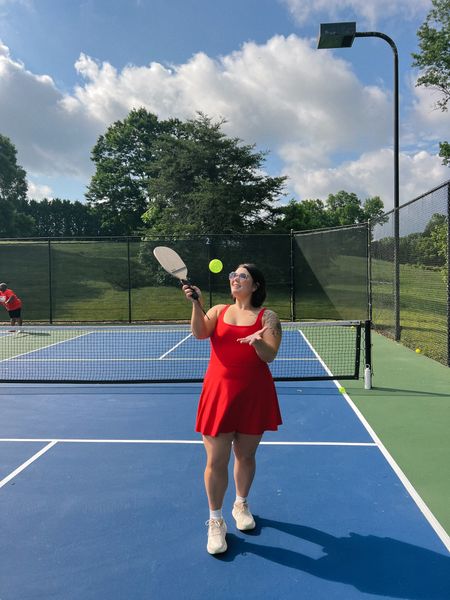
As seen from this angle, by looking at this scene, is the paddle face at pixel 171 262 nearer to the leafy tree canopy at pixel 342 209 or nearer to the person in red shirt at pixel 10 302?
the person in red shirt at pixel 10 302

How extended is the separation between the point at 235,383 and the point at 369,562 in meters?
1.32

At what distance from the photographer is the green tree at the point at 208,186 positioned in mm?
23203

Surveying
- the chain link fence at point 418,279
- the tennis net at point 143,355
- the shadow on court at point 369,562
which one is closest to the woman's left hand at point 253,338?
the shadow on court at point 369,562

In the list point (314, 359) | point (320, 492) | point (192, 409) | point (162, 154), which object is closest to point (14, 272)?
point (162, 154)

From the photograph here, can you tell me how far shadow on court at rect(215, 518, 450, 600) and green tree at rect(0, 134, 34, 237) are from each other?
4861cm

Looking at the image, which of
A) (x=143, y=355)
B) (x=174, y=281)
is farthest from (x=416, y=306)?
(x=174, y=281)

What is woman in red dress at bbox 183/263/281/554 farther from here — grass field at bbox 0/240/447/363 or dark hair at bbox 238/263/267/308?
grass field at bbox 0/240/447/363

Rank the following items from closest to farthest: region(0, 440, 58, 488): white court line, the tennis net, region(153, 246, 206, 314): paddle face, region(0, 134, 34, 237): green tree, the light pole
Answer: region(153, 246, 206, 314): paddle face
region(0, 440, 58, 488): white court line
the tennis net
the light pole
region(0, 134, 34, 237): green tree

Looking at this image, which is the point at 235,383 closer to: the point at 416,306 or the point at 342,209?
the point at 416,306

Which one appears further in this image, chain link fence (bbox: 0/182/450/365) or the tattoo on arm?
chain link fence (bbox: 0/182/450/365)

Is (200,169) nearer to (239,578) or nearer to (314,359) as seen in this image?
(314,359)

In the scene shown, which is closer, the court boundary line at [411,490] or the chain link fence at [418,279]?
the court boundary line at [411,490]

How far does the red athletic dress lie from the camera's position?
2.76 meters

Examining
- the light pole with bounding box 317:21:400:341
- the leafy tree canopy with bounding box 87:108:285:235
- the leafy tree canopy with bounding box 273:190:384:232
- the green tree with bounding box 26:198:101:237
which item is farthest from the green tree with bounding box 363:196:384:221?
the light pole with bounding box 317:21:400:341
